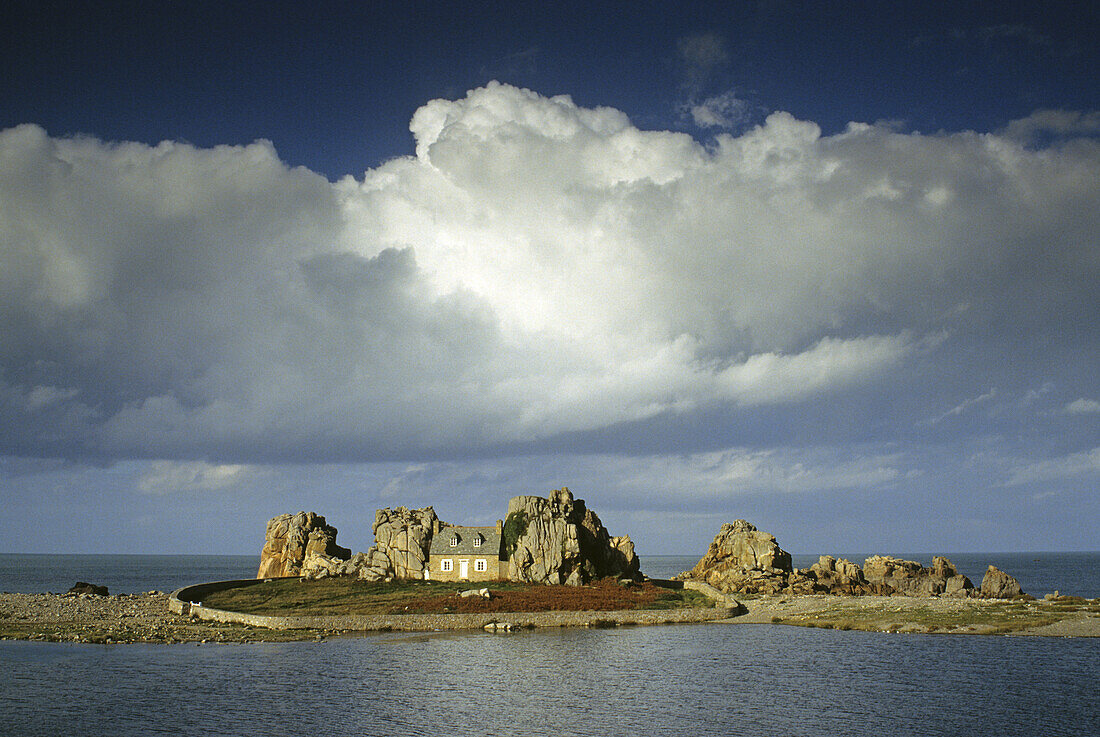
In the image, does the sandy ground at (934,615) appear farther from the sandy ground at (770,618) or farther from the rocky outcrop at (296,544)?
the rocky outcrop at (296,544)

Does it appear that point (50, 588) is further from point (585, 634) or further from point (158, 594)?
point (585, 634)

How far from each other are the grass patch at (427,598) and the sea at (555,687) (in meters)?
9.27

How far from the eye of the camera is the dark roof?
9881cm

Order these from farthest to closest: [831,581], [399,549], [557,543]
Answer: [831,581] < [399,549] < [557,543]

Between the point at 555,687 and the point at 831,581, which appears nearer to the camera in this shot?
the point at 555,687

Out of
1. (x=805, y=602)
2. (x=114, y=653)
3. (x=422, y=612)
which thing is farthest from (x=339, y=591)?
(x=805, y=602)

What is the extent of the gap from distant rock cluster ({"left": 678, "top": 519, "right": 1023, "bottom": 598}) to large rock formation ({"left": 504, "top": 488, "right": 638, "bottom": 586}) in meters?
18.4

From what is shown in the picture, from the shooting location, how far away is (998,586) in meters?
107

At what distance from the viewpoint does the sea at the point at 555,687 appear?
4166cm

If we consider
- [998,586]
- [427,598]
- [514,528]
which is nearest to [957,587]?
[998,586]

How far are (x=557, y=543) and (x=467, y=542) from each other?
469 inches

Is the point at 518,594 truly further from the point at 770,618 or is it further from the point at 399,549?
the point at 770,618

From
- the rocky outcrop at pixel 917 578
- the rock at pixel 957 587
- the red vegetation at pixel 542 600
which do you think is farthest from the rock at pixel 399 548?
the rock at pixel 957 587

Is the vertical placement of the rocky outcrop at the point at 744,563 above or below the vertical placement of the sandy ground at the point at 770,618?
above
